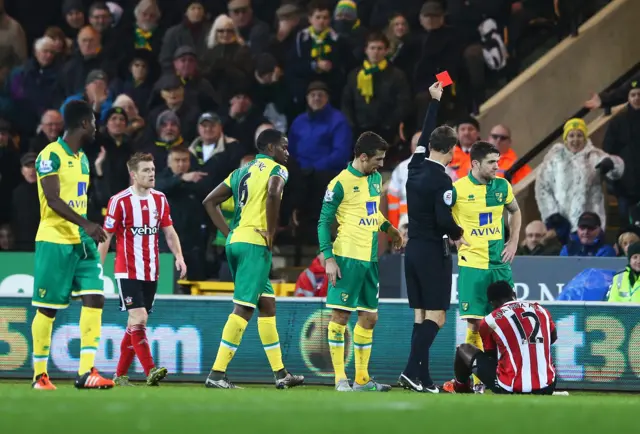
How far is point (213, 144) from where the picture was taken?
17.3 meters

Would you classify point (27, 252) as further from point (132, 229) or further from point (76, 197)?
point (76, 197)

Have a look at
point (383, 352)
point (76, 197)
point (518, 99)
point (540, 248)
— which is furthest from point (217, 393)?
point (518, 99)

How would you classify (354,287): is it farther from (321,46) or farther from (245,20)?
(245,20)

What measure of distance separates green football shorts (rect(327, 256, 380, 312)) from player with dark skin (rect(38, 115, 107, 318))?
2.02m

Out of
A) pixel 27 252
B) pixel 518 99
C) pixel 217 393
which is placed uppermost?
pixel 518 99

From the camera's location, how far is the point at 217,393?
1061 cm

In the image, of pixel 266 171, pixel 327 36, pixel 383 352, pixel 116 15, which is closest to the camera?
pixel 266 171

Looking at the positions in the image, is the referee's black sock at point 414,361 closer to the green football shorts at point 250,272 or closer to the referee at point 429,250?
the referee at point 429,250

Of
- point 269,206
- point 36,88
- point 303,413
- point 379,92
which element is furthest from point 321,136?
point 303,413

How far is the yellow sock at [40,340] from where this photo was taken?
36.2ft

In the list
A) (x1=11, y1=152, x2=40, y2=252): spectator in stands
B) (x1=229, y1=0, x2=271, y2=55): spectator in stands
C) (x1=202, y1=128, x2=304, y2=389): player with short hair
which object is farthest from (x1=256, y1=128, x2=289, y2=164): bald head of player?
(x1=229, y1=0, x2=271, y2=55): spectator in stands

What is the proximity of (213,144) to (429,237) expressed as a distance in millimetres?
5949

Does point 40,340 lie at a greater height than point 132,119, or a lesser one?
lesser

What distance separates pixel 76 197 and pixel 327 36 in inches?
313
